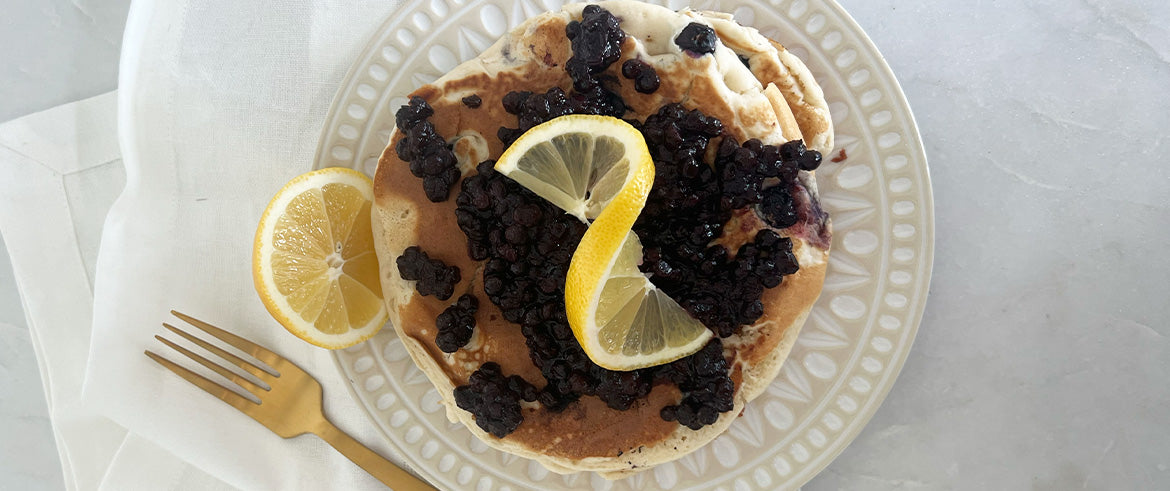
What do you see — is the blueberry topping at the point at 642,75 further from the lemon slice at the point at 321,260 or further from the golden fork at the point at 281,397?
the golden fork at the point at 281,397

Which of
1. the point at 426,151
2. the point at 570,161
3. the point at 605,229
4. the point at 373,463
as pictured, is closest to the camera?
the point at 605,229

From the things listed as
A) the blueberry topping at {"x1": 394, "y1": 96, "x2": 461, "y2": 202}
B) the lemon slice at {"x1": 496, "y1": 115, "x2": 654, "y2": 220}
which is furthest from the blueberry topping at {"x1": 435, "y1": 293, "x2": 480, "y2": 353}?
the lemon slice at {"x1": 496, "y1": 115, "x2": 654, "y2": 220}

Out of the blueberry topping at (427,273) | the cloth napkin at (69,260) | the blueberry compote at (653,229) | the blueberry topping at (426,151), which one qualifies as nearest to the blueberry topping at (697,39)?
the blueberry compote at (653,229)

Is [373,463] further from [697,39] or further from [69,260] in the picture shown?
[697,39]

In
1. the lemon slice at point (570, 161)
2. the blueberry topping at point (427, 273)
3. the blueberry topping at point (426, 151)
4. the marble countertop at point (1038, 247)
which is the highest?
the blueberry topping at point (426, 151)

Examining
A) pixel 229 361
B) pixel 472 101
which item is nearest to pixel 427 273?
pixel 472 101

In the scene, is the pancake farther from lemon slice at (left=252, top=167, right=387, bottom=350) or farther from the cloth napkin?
the cloth napkin

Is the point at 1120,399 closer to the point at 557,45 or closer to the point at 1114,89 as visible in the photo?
the point at 1114,89
